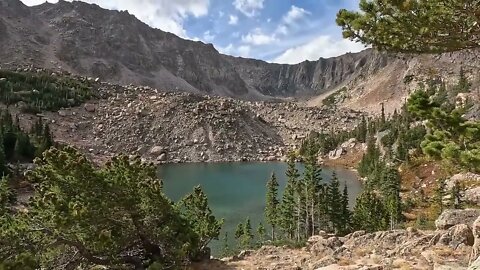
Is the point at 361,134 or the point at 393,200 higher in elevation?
the point at 361,134

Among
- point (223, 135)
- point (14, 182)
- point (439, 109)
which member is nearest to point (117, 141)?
point (223, 135)

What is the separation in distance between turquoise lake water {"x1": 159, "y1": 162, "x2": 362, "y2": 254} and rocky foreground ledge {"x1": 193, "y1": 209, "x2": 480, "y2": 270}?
18.4m

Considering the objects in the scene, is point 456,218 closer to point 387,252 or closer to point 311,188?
point 387,252

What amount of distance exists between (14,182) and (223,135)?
7713cm

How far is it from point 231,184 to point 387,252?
199ft

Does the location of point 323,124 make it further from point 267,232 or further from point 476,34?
point 476,34

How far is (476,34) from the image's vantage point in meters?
10.4

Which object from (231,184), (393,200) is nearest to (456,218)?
(393,200)

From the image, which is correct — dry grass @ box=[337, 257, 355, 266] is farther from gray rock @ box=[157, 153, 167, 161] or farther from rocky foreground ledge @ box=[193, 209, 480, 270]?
gray rock @ box=[157, 153, 167, 161]

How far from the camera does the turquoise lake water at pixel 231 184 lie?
173ft

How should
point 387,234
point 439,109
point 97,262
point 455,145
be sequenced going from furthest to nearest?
point 387,234 → point 97,262 → point 439,109 → point 455,145

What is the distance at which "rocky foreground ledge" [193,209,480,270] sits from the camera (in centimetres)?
1359

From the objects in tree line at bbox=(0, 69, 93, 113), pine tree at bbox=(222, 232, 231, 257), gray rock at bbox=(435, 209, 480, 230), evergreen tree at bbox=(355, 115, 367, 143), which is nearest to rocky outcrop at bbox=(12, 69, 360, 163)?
tree line at bbox=(0, 69, 93, 113)

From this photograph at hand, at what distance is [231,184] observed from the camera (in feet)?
253
